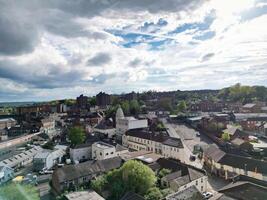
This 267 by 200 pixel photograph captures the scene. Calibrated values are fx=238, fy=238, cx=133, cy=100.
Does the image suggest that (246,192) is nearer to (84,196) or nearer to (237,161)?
(237,161)

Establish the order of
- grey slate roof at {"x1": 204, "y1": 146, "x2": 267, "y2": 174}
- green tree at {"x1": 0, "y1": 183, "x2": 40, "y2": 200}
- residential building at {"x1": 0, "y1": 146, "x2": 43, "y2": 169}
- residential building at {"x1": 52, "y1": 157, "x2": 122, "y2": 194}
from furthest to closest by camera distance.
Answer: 1. residential building at {"x1": 0, "y1": 146, "x2": 43, "y2": 169}
2. grey slate roof at {"x1": 204, "y1": 146, "x2": 267, "y2": 174}
3. residential building at {"x1": 52, "y1": 157, "x2": 122, "y2": 194}
4. green tree at {"x1": 0, "y1": 183, "x2": 40, "y2": 200}

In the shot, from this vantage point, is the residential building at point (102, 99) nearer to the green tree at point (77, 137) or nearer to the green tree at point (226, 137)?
the green tree at point (77, 137)

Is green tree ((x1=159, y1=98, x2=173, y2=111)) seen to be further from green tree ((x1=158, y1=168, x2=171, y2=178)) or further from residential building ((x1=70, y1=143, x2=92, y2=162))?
green tree ((x1=158, y1=168, x2=171, y2=178))

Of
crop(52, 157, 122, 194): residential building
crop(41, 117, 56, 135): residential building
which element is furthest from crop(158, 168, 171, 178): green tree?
crop(41, 117, 56, 135): residential building

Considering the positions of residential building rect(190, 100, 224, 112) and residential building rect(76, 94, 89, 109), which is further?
residential building rect(76, 94, 89, 109)

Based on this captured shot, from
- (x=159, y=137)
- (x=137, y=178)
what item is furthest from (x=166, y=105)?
(x=137, y=178)

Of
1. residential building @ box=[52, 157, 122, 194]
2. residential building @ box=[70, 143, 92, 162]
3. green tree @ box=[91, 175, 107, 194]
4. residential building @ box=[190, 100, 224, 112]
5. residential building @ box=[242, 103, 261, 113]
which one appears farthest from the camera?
residential building @ box=[190, 100, 224, 112]
